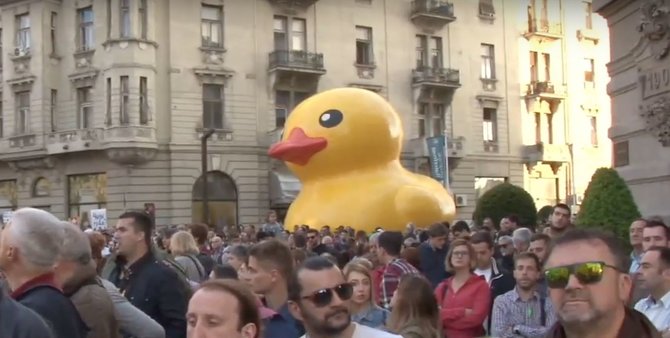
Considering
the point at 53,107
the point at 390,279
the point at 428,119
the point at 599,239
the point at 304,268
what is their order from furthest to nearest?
the point at 428,119 → the point at 53,107 → the point at 390,279 → the point at 304,268 → the point at 599,239

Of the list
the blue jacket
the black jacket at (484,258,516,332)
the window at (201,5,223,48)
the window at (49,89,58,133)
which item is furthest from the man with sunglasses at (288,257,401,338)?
the window at (49,89,58,133)

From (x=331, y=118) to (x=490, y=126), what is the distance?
22.2 m

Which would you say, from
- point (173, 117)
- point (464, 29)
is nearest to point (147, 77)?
point (173, 117)

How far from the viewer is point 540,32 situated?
42.9m

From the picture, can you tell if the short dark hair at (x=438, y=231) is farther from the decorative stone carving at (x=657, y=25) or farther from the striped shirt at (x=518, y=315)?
the striped shirt at (x=518, y=315)

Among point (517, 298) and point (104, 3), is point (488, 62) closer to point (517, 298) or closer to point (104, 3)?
point (104, 3)

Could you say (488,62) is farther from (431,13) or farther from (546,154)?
(546,154)

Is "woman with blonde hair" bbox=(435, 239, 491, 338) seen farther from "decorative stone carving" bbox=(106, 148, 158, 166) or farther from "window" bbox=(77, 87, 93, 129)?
"window" bbox=(77, 87, 93, 129)

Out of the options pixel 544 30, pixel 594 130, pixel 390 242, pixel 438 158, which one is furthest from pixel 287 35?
pixel 390 242

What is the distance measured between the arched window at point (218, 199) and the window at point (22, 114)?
7398 millimetres

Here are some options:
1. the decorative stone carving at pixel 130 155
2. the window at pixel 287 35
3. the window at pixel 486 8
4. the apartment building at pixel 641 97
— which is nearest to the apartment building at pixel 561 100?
the window at pixel 486 8

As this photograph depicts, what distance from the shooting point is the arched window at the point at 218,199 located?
109 ft

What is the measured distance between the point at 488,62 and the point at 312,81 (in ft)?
33.1

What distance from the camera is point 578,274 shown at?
9.61 feet
